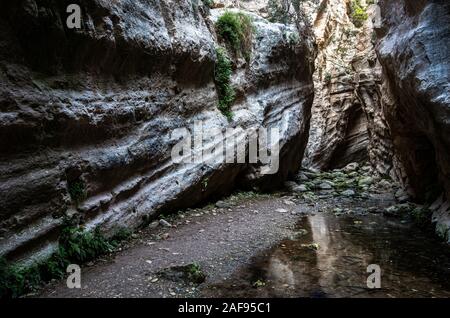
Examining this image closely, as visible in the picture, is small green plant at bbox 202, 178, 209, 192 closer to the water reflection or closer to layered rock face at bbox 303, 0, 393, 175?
the water reflection

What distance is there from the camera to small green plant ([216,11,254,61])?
12529 mm

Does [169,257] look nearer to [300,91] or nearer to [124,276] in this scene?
[124,276]

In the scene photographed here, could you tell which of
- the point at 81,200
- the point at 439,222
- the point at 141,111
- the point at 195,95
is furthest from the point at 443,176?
the point at 81,200

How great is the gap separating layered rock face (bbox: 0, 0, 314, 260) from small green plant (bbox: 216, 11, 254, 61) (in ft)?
1.96

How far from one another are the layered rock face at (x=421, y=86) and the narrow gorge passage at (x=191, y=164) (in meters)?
0.05

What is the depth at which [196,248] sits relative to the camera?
752cm

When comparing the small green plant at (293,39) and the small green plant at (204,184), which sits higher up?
the small green plant at (293,39)

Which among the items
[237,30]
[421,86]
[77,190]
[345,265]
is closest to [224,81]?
[237,30]

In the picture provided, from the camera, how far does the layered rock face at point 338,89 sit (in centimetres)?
2153

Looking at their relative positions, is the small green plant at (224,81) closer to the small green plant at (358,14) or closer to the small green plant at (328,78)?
the small green plant at (328,78)

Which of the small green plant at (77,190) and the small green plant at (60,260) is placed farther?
the small green plant at (77,190)

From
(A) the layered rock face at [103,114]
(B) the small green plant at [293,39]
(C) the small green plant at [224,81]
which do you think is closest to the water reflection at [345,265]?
(A) the layered rock face at [103,114]

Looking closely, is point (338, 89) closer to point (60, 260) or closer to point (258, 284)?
point (258, 284)

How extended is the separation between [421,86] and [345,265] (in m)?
4.15
